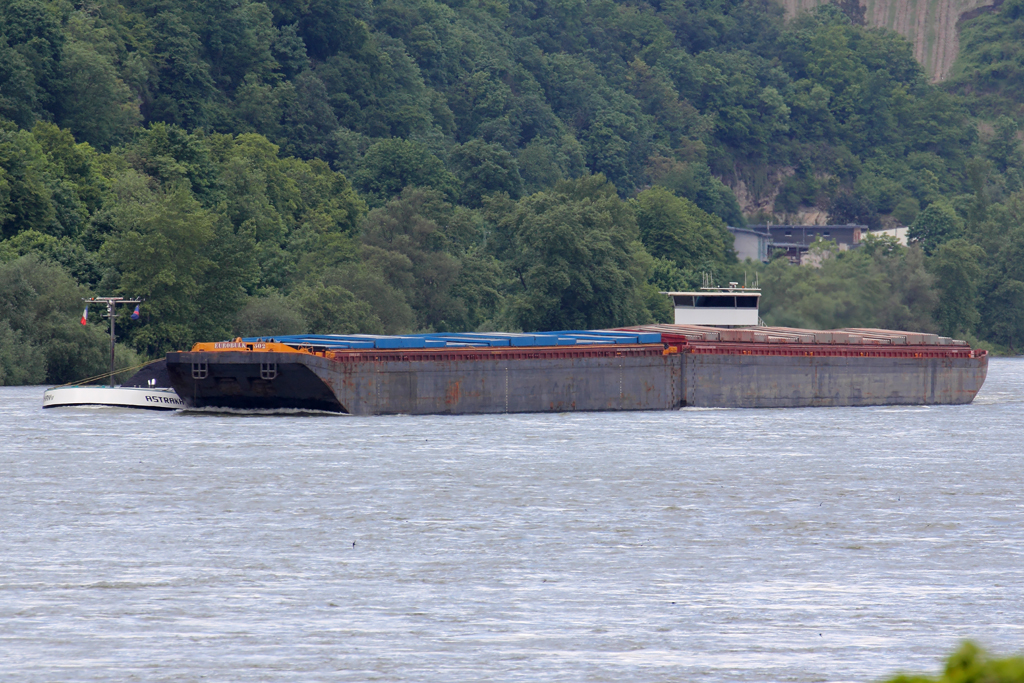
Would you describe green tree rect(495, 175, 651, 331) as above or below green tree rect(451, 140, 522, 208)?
below

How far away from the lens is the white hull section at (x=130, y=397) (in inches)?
2936

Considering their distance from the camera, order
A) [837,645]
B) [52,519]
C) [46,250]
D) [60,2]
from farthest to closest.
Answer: [60,2]
[46,250]
[52,519]
[837,645]

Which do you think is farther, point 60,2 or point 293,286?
point 60,2

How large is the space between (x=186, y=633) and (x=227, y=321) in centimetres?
8477

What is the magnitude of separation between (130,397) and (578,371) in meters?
25.1

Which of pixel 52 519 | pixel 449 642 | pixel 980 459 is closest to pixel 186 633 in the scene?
pixel 449 642

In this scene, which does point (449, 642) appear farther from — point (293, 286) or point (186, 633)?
point (293, 286)

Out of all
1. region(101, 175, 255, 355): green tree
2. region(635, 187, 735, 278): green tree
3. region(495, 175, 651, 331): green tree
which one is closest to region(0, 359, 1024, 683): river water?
region(101, 175, 255, 355): green tree

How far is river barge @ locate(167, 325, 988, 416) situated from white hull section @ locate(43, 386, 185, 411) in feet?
13.3

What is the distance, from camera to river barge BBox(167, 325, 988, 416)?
7112cm

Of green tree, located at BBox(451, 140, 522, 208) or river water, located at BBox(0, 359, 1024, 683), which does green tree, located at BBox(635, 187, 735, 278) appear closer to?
green tree, located at BBox(451, 140, 522, 208)

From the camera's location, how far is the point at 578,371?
7950cm

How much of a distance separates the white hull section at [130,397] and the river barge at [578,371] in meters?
4.07

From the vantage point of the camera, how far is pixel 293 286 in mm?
127625
